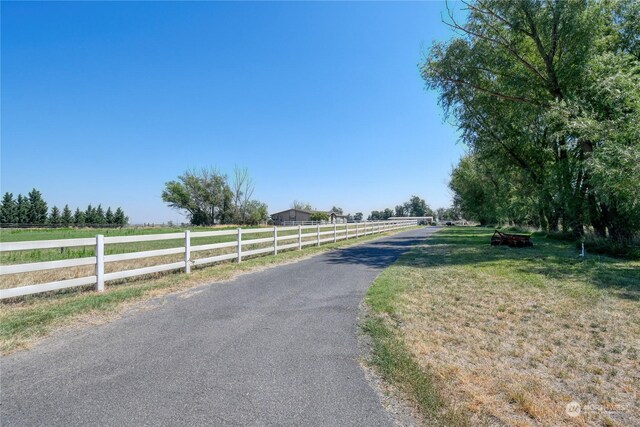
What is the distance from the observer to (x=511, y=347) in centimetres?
390

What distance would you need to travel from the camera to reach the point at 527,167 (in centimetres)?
1891

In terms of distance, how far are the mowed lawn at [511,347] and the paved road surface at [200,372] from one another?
57cm

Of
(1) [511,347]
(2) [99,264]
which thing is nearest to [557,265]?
(1) [511,347]

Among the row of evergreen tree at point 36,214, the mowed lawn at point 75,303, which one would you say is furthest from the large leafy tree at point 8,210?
the mowed lawn at point 75,303

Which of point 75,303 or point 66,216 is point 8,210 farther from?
point 75,303

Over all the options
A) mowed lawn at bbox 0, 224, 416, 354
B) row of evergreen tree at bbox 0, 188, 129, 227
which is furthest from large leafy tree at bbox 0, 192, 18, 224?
mowed lawn at bbox 0, 224, 416, 354

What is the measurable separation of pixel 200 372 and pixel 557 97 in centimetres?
1736

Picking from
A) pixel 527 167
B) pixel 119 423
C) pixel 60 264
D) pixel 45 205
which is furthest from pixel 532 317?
pixel 45 205

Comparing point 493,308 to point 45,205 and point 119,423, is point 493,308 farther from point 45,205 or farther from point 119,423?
point 45,205

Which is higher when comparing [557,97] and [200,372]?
[557,97]

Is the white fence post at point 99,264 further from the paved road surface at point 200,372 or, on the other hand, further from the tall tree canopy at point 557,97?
the tall tree canopy at point 557,97

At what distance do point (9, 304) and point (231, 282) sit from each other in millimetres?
3648

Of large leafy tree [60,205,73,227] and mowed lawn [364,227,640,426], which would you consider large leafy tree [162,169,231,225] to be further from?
mowed lawn [364,227,640,426]

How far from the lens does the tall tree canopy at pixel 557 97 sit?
1130cm
